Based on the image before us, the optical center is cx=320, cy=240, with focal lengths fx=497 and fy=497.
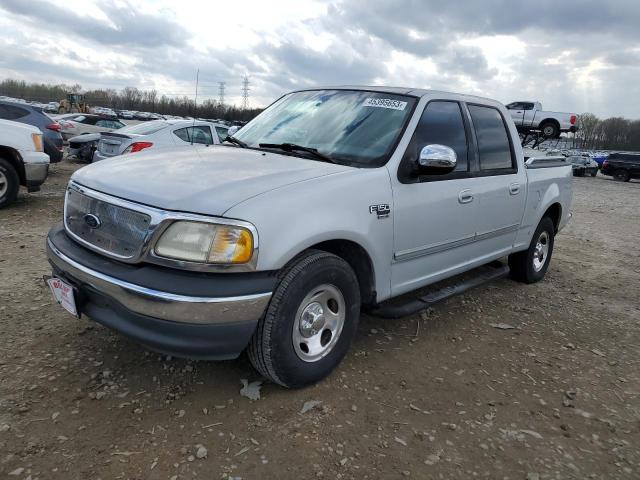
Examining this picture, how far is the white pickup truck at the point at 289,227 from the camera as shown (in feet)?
7.95

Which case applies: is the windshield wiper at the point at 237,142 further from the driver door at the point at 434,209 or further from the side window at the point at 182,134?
the side window at the point at 182,134

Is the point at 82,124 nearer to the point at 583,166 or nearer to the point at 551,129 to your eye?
the point at 551,129

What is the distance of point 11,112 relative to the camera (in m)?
10.6

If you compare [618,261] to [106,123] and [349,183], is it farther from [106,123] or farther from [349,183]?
[106,123]

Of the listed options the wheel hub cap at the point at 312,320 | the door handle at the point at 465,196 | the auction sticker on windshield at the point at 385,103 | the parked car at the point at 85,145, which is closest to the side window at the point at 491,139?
the door handle at the point at 465,196

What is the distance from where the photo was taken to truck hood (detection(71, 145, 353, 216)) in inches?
98.3

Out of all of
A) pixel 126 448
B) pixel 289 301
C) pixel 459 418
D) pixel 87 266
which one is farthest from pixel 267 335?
pixel 459 418

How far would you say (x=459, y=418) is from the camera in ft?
9.41

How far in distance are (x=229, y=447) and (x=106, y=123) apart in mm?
18275

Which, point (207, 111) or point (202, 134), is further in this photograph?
point (207, 111)

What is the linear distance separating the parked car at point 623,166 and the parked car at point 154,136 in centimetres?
2863

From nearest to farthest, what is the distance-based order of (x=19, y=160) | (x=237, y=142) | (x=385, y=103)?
(x=385, y=103)
(x=237, y=142)
(x=19, y=160)

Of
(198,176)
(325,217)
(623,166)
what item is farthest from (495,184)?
(623,166)

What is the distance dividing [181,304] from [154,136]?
323 inches
